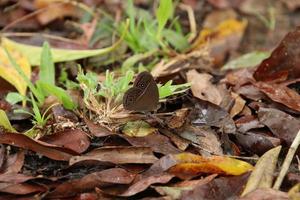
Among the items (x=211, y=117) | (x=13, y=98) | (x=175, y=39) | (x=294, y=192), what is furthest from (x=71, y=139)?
(x=175, y=39)

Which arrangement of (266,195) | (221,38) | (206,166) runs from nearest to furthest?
(266,195)
(206,166)
(221,38)

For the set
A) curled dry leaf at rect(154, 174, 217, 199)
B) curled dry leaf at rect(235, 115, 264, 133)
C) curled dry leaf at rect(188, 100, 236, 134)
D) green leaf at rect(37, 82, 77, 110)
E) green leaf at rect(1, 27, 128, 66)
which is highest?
green leaf at rect(1, 27, 128, 66)

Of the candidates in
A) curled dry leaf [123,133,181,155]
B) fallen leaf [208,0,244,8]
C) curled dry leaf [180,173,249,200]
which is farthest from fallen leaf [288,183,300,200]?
fallen leaf [208,0,244,8]

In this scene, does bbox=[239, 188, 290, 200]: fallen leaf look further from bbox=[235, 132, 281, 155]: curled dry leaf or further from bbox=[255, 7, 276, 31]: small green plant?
bbox=[255, 7, 276, 31]: small green plant

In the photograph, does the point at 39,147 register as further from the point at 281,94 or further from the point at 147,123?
the point at 281,94

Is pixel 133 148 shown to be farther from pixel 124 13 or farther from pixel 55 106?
pixel 124 13

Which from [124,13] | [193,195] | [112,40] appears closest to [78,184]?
[193,195]
